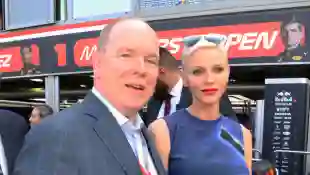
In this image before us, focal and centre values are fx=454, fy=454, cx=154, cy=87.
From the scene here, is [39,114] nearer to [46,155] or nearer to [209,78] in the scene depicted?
[209,78]

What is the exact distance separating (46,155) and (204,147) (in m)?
0.72

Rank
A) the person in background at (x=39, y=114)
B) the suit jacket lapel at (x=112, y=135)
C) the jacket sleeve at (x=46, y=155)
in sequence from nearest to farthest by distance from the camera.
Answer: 1. the jacket sleeve at (x=46, y=155)
2. the suit jacket lapel at (x=112, y=135)
3. the person in background at (x=39, y=114)

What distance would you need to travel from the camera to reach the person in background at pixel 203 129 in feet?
5.13

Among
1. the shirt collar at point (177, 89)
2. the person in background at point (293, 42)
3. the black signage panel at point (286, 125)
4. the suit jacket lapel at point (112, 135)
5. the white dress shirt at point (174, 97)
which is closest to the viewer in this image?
the suit jacket lapel at point (112, 135)

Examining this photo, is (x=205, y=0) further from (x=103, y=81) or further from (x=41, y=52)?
(x=103, y=81)

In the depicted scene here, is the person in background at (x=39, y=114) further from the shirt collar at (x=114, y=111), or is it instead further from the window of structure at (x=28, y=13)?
the shirt collar at (x=114, y=111)

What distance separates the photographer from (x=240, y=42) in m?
5.93

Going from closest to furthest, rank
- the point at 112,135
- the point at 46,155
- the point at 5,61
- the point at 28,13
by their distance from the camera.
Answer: the point at 46,155, the point at 112,135, the point at 28,13, the point at 5,61

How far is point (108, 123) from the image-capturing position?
3.74ft

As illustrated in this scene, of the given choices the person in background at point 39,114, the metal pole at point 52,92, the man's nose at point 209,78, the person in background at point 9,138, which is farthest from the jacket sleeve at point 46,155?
the metal pole at point 52,92

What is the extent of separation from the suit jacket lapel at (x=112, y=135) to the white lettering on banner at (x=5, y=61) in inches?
288

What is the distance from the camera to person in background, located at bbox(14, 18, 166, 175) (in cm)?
101

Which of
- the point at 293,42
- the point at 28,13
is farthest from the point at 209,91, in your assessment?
the point at 28,13

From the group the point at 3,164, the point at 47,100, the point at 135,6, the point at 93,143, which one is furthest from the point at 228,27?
the point at 93,143
